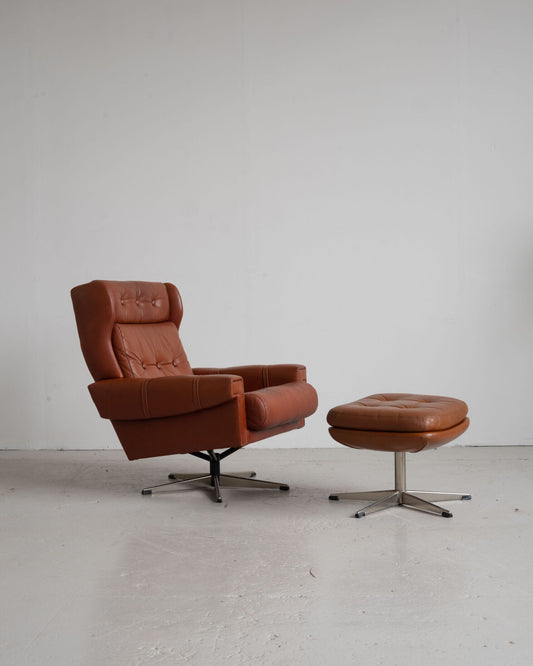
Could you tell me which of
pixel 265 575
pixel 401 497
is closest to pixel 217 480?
pixel 401 497

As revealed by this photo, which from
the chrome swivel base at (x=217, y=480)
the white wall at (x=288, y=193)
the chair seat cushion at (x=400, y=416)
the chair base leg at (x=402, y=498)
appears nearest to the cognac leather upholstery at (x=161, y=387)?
the chrome swivel base at (x=217, y=480)

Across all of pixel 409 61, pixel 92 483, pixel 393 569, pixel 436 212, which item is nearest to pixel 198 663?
pixel 393 569

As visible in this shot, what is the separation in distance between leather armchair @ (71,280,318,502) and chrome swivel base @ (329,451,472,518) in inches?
20.1

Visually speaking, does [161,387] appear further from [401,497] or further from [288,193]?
[288,193]

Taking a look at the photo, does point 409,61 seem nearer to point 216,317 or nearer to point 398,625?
point 216,317

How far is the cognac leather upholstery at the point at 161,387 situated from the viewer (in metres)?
Answer: 3.24

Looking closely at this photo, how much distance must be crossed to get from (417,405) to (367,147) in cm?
228

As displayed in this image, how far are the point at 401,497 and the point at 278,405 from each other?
2.20ft

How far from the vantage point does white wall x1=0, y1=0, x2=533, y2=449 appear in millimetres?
4875

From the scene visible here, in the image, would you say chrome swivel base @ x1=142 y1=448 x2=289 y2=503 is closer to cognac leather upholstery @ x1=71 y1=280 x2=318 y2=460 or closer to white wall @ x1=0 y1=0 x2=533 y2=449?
cognac leather upholstery @ x1=71 y1=280 x2=318 y2=460

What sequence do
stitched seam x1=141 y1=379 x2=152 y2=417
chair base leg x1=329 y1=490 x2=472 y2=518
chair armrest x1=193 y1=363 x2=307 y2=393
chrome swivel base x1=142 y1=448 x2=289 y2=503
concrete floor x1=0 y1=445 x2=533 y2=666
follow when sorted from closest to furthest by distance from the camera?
concrete floor x1=0 y1=445 x2=533 y2=666, chair base leg x1=329 y1=490 x2=472 y2=518, stitched seam x1=141 y1=379 x2=152 y2=417, chrome swivel base x1=142 y1=448 x2=289 y2=503, chair armrest x1=193 y1=363 x2=307 y2=393

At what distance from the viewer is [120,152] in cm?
494

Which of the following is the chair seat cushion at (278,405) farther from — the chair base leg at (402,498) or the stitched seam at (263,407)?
the chair base leg at (402,498)

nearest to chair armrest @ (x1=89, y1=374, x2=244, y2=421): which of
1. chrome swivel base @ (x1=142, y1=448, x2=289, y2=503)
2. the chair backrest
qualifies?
the chair backrest
